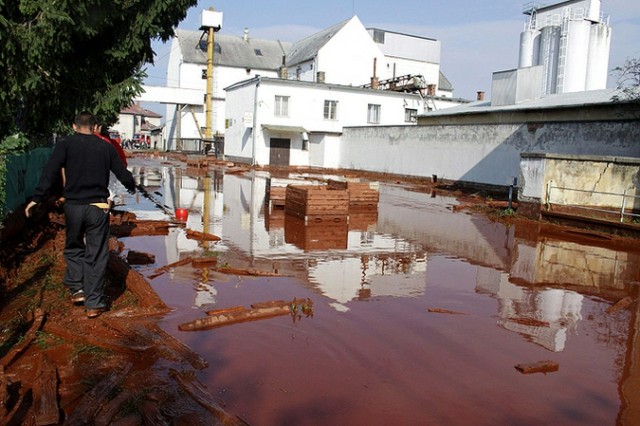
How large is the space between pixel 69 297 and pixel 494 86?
90.3 feet

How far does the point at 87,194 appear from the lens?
4.97 m

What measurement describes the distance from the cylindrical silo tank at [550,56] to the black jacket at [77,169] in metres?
43.8

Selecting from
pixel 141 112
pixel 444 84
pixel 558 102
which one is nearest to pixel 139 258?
pixel 558 102

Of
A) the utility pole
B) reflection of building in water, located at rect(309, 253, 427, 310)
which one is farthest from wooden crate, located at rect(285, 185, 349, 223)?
the utility pole

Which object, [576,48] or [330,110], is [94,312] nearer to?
[330,110]

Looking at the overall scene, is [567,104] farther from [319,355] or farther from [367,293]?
[319,355]

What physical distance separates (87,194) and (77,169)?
255 millimetres

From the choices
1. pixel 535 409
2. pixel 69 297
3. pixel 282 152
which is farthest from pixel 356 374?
pixel 282 152

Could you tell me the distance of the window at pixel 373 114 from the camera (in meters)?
41.2

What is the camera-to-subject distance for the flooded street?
3.90 m

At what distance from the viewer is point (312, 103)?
3881cm

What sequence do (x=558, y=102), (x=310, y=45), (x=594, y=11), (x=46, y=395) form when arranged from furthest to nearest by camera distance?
1. (x=310, y=45)
2. (x=594, y=11)
3. (x=558, y=102)
4. (x=46, y=395)

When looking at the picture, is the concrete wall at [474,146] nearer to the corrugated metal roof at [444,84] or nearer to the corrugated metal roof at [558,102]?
the corrugated metal roof at [558,102]

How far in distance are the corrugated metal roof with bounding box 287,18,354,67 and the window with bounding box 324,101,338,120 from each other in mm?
11713
